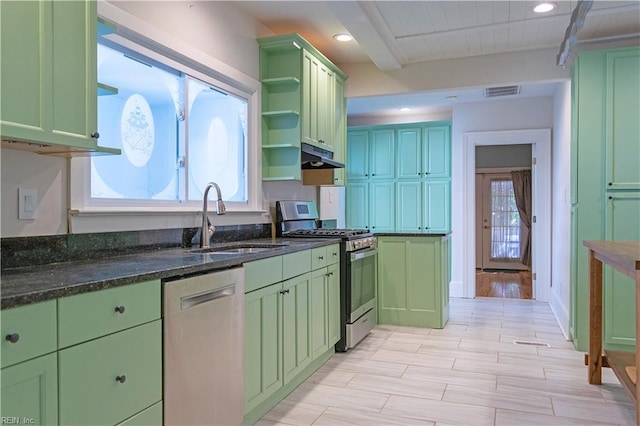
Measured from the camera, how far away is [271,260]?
2486mm

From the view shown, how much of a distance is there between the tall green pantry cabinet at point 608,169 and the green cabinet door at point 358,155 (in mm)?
3203

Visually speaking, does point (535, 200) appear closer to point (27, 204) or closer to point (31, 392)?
point (27, 204)

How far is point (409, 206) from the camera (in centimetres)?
629

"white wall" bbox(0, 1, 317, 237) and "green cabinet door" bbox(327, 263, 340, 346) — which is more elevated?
"white wall" bbox(0, 1, 317, 237)

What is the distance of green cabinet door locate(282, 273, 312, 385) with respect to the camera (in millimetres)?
2646

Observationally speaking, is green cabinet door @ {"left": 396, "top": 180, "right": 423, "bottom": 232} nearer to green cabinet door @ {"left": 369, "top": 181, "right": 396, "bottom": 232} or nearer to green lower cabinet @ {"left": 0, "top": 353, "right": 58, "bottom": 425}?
green cabinet door @ {"left": 369, "top": 181, "right": 396, "bottom": 232}

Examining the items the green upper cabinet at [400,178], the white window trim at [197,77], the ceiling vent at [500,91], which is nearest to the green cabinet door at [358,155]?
the green upper cabinet at [400,178]

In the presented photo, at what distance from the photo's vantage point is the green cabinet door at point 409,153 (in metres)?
6.27

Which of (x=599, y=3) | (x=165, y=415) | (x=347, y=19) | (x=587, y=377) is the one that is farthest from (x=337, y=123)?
(x=165, y=415)

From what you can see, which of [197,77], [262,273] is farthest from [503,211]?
[262,273]

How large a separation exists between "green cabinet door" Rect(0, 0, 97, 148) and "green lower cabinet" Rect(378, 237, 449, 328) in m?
3.23

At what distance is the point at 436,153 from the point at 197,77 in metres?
4.03

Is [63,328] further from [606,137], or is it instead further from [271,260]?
[606,137]

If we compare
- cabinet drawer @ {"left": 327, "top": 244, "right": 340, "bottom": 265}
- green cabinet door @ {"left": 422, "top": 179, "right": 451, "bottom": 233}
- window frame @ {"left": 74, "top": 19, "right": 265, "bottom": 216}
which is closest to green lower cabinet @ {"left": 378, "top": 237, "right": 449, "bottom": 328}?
cabinet drawer @ {"left": 327, "top": 244, "right": 340, "bottom": 265}
